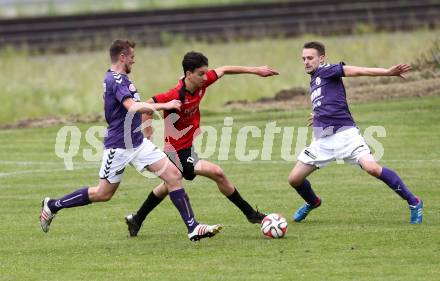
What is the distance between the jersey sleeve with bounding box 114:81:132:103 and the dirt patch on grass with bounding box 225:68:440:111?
12814mm

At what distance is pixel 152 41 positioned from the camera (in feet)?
135

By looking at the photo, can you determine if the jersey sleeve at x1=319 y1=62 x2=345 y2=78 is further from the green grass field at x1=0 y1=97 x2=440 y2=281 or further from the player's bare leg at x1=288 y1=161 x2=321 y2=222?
the green grass field at x1=0 y1=97 x2=440 y2=281

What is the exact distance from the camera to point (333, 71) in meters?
13.1

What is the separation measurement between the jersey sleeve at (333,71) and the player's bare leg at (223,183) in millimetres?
1730

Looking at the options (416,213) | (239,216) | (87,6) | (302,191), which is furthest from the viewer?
(87,6)

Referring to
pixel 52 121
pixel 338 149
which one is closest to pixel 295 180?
pixel 338 149

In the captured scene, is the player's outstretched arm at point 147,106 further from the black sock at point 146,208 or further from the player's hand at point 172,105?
the black sock at point 146,208

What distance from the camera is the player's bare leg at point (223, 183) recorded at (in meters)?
12.7

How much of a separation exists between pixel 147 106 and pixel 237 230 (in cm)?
219

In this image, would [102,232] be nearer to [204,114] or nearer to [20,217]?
[20,217]

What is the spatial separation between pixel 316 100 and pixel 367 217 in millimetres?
1579

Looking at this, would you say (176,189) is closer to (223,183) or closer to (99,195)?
(223,183)

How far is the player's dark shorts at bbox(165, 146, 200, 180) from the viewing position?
41.8 feet

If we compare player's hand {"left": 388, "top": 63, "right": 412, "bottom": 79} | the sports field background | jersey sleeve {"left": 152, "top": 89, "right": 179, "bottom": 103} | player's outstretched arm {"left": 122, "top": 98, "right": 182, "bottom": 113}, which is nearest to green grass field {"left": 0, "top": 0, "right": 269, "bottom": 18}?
the sports field background
